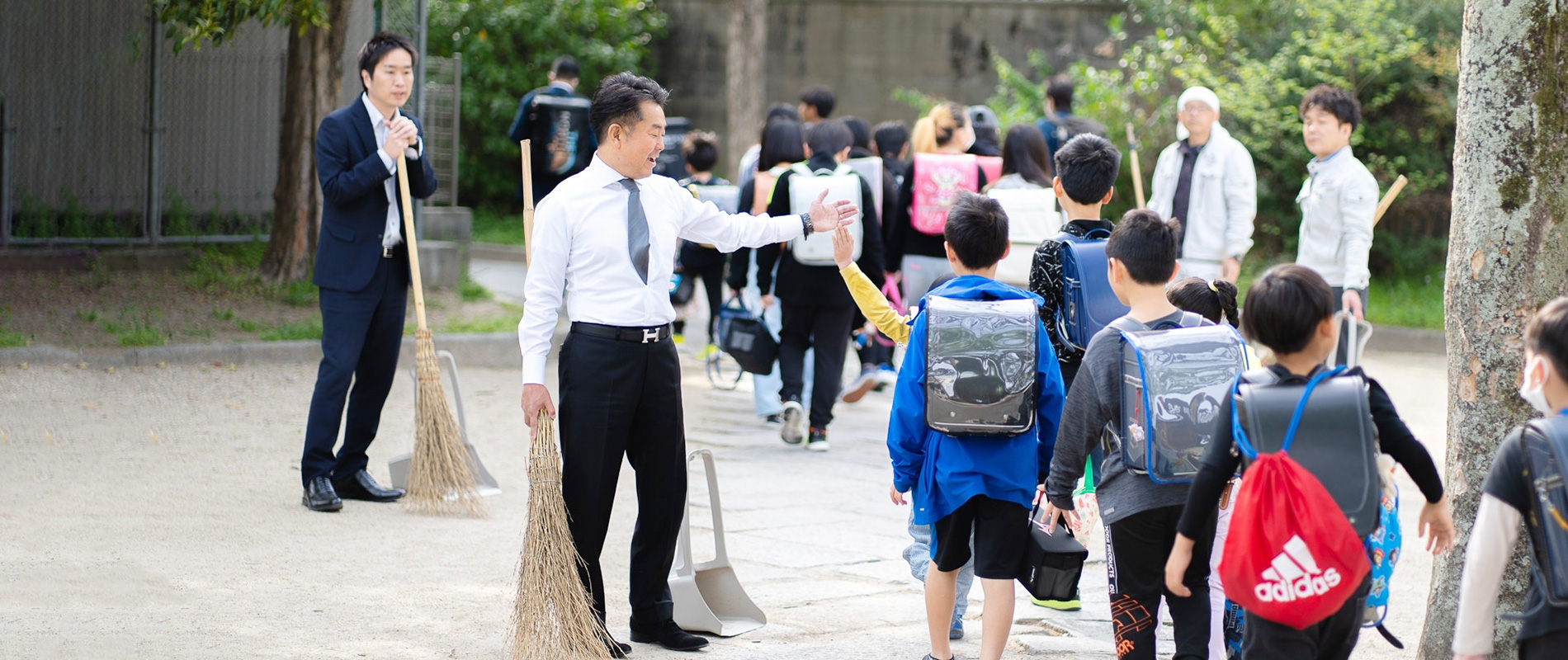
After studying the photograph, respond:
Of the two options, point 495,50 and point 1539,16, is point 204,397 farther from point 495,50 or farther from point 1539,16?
point 495,50

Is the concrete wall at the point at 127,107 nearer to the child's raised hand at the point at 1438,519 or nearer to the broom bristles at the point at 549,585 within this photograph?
the broom bristles at the point at 549,585

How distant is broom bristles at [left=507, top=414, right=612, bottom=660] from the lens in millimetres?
4156

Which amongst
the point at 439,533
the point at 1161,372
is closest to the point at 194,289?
the point at 439,533

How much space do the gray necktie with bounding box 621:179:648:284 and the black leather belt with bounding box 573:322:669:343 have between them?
0.14 meters

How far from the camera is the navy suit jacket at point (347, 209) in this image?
5926 mm

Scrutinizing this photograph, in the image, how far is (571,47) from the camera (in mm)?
17953

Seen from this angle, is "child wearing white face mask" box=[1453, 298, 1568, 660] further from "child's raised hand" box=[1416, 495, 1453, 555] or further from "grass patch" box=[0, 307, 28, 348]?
"grass patch" box=[0, 307, 28, 348]

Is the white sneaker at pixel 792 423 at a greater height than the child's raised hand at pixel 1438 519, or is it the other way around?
the child's raised hand at pixel 1438 519

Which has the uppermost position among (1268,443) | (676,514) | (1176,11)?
(1176,11)

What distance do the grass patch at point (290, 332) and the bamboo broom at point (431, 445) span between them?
387cm

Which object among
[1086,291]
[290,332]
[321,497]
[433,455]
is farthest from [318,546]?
[290,332]

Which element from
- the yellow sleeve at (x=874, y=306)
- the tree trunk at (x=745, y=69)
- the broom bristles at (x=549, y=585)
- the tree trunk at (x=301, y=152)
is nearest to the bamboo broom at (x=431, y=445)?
the broom bristles at (x=549, y=585)

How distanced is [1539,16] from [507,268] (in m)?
12.0

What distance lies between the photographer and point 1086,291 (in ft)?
14.6
